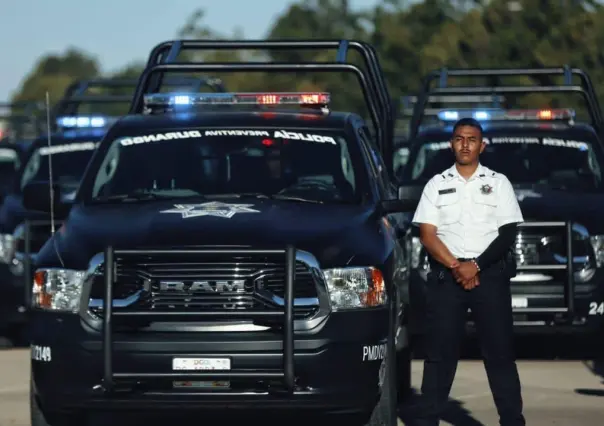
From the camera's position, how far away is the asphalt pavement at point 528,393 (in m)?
10.4

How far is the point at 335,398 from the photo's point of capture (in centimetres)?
834

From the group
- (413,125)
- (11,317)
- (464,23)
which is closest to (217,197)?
(11,317)

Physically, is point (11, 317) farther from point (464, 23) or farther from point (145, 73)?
point (464, 23)

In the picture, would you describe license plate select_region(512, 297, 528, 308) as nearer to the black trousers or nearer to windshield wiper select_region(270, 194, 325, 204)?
windshield wiper select_region(270, 194, 325, 204)

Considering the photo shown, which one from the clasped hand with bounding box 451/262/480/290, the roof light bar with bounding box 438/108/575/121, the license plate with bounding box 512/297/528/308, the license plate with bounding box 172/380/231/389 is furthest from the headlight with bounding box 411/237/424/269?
the license plate with bounding box 172/380/231/389

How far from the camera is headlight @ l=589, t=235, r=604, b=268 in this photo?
1285cm

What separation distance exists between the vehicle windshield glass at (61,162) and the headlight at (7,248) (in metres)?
1.39

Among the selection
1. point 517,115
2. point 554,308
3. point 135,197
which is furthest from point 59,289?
point 517,115

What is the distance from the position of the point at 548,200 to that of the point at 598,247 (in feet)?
1.78

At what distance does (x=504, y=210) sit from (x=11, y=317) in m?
6.58

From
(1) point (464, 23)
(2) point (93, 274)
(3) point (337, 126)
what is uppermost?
(1) point (464, 23)

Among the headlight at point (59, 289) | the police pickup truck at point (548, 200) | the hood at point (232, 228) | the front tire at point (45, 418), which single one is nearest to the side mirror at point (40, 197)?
the hood at point (232, 228)

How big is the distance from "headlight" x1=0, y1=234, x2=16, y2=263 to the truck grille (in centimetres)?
608

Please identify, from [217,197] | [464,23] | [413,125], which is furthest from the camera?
[464,23]
